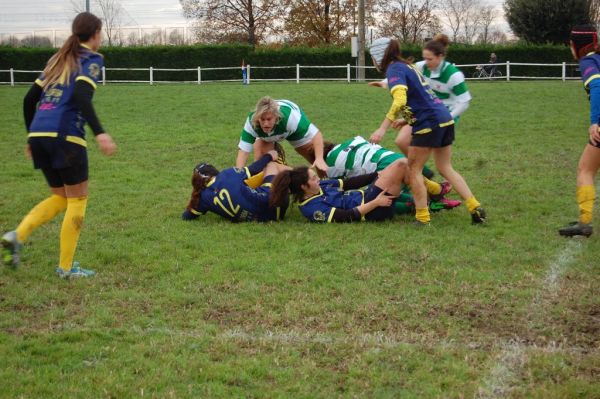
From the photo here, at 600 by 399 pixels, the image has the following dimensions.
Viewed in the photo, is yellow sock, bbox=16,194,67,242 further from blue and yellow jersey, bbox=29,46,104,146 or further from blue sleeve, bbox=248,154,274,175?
blue sleeve, bbox=248,154,274,175

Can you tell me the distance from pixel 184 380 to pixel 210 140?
34.6 feet

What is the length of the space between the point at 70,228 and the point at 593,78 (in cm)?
480

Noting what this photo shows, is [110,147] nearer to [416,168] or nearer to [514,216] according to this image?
[416,168]

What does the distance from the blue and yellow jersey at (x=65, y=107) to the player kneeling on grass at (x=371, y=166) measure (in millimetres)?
3198

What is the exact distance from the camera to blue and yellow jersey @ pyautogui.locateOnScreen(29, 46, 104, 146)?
5.55 meters

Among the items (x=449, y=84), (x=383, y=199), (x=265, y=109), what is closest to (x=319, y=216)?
(x=383, y=199)

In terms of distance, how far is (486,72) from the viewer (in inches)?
1447

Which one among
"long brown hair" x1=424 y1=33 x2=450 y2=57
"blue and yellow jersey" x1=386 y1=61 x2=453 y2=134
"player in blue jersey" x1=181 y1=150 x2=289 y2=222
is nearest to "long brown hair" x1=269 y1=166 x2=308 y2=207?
"player in blue jersey" x1=181 y1=150 x2=289 y2=222

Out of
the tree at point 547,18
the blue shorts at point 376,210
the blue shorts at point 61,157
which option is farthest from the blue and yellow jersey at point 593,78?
the tree at point 547,18

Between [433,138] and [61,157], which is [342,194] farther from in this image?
[61,157]

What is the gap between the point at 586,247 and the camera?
21.4ft

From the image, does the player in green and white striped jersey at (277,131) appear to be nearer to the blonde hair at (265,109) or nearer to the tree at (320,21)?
the blonde hair at (265,109)

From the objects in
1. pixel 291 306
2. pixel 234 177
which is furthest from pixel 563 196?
pixel 291 306

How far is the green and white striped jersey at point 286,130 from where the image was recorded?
26.2ft
